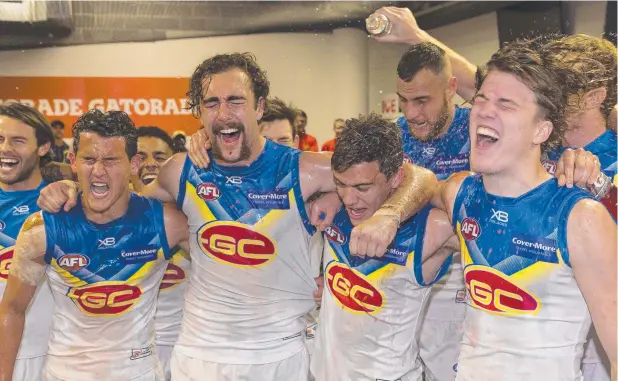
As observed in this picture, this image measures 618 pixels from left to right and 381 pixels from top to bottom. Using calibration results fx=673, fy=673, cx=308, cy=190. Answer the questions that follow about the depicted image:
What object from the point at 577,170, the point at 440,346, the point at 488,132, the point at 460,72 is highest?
the point at 460,72

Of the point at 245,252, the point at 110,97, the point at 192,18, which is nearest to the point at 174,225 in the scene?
the point at 245,252

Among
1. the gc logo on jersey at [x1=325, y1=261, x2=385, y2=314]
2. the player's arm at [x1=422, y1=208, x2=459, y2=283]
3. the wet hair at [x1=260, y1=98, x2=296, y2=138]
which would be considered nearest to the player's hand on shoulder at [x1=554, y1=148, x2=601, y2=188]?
the player's arm at [x1=422, y1=208, x2=459, y2=283]

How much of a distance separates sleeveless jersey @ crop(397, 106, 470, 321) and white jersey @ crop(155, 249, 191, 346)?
1.24 meters

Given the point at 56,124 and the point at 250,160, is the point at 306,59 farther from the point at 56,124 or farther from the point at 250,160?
→ the point at 250,160

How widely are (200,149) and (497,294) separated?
4.29ft

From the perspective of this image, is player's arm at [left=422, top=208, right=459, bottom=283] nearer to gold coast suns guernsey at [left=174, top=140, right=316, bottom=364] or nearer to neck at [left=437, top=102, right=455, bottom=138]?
gold coast suns guernsey at [left=174, top=140, right=316, bottom=364]

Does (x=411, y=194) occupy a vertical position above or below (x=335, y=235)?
above

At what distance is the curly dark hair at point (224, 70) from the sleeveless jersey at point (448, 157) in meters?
0.75

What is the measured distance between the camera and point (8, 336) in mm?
2568

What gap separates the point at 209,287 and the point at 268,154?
59 centimetres

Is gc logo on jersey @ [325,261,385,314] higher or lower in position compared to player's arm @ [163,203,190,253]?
lower

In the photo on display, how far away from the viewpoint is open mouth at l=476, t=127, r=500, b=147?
6.57ft

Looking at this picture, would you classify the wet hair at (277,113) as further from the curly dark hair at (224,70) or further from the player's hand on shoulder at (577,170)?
the player's hand on shoulder at (577,170)

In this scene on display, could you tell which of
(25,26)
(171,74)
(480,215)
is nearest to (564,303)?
(480,215)
